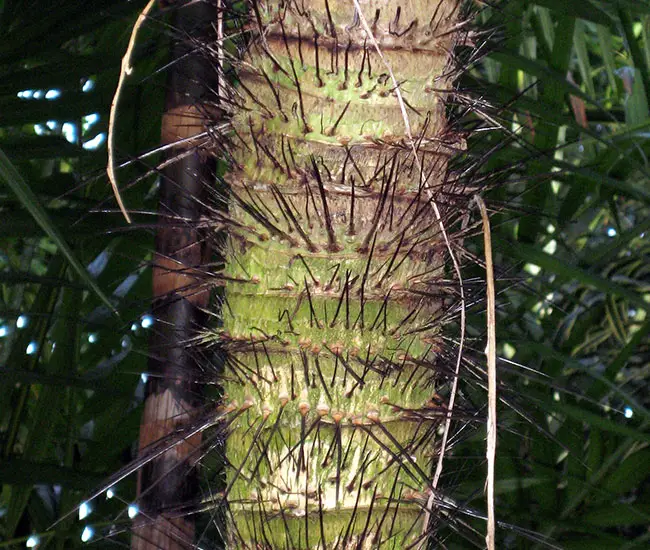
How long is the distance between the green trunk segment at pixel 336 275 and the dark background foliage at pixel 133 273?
0.11 metres

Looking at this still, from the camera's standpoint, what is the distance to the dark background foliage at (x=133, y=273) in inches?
26.2

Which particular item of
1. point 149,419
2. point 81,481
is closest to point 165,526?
point 149,419

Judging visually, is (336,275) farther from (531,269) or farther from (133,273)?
(531,269)

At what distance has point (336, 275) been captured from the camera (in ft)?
1.12

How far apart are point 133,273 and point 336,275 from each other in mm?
642

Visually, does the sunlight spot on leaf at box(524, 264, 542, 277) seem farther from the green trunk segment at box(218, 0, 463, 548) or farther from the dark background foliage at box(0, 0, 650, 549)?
the green trunk segment at box(218, 0, 463, 548)

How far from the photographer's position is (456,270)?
1.25 feet

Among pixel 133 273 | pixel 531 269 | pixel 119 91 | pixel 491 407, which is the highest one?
pixel 531 269

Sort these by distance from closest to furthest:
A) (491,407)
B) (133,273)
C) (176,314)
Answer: (491,407)
(176,314)
(133,273)

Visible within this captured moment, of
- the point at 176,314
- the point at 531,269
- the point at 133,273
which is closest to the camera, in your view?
the point at 176,314

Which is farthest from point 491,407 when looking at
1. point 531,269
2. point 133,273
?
point 531,269

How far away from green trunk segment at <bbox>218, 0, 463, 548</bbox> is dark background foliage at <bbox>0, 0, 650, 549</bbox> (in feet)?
0.35

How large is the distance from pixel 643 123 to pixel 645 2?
0.76ft

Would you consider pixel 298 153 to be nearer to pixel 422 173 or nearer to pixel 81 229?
pixel 422 173
